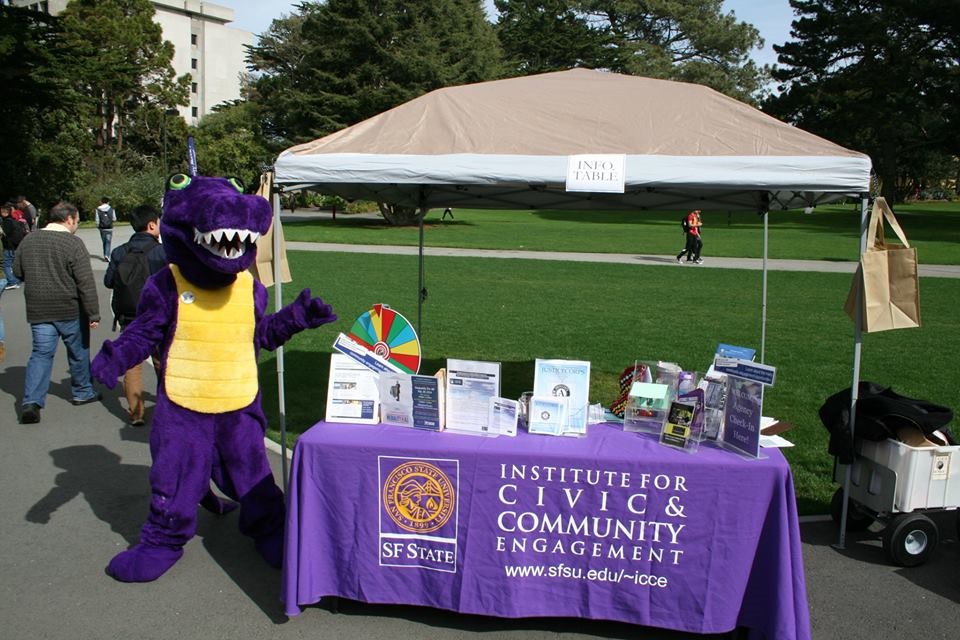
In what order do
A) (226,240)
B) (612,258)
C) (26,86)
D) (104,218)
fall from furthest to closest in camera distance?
(612,258), (26,86), (104,218), (226,240)

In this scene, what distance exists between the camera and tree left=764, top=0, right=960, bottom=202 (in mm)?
41875

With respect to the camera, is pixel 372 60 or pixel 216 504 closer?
pixel 216 504

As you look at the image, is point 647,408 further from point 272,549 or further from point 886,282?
point 272,549

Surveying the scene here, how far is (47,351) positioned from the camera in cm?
A: 718

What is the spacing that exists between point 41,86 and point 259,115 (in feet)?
79.5

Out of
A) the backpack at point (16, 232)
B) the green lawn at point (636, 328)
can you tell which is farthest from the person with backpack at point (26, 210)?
the green lawn at point (636, 328)

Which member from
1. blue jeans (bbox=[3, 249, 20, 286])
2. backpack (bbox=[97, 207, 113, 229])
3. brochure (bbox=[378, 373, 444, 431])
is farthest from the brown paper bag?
backpack (bbox=[97, 207, 113, 229])

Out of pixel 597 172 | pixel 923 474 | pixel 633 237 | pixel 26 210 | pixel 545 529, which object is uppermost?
pixel 597 172

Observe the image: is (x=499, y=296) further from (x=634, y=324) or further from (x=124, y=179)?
(x=124, y=179)

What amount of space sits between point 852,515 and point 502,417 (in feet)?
8.68

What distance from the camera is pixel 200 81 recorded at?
8119 centimetres

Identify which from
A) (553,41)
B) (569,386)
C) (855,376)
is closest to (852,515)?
(855,376)

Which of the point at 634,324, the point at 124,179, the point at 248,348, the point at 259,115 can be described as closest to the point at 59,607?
the point at 248,348

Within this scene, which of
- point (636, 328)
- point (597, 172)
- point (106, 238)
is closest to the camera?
point (597, 172)
